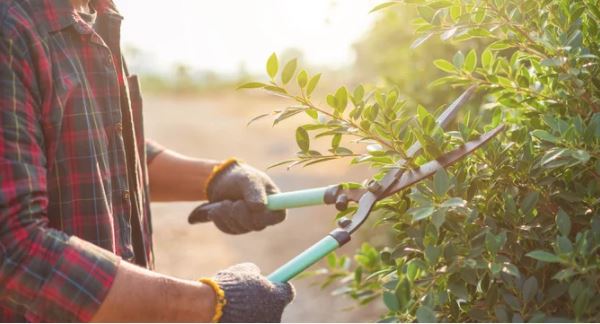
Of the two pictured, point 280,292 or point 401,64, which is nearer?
point 280,292

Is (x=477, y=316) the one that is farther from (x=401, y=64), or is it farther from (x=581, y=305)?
(x=401, y=64)

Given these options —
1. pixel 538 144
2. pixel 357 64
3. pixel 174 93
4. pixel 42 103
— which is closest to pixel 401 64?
pixel 357 64

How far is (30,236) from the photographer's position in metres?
1.81

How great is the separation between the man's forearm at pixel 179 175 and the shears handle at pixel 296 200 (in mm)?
143

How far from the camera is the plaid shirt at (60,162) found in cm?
181

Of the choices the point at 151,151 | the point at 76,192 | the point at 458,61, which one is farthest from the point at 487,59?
the point at 151,151

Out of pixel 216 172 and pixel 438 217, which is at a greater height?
pixel 438 217

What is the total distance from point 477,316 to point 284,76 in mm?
742

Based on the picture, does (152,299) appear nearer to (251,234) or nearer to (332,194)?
(332,194)

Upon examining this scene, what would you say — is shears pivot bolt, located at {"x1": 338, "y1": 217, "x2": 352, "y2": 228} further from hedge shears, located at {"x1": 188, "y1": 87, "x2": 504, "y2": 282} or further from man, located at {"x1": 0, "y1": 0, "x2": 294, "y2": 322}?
man, located at {"x1": 0, "y1": 0, "x2": 294, "y2": 322}

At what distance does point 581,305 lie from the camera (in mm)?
1702

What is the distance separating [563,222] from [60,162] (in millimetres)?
1212

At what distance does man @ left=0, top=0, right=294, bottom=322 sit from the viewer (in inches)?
71.6

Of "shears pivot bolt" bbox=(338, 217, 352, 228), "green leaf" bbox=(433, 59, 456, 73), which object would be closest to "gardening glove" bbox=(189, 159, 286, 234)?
"shears pivot bolt" bbox=(338, 217, 352, 228)
